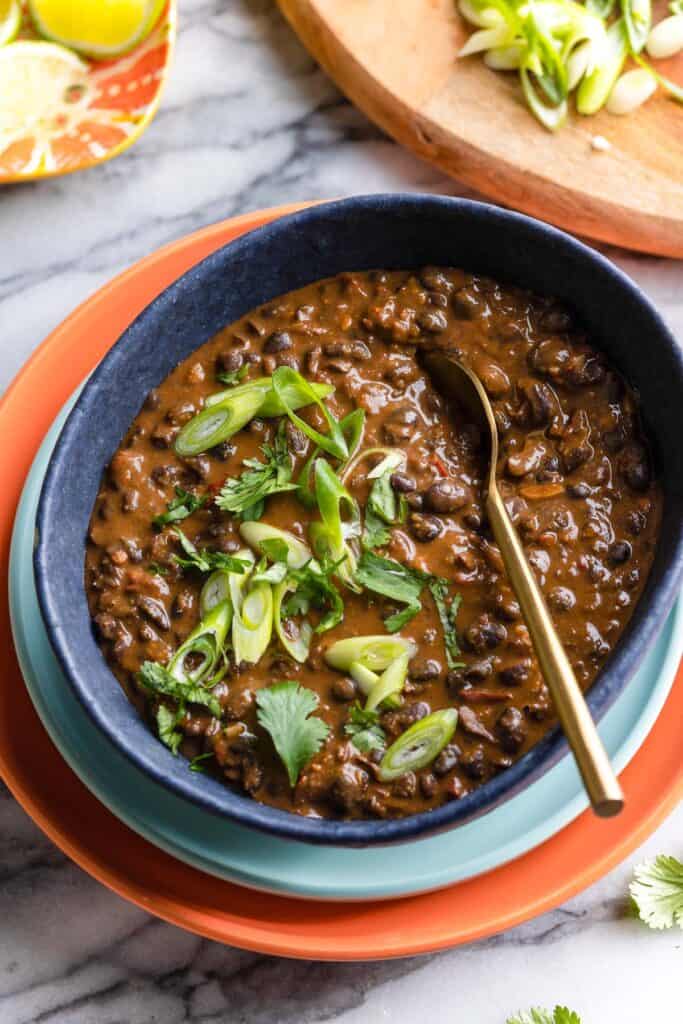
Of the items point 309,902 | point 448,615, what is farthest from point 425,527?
point 309,902

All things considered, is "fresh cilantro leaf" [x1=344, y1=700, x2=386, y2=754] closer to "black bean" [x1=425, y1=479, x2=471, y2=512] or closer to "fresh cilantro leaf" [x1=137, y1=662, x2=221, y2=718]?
"fresh cilantro leaf" [x1=137, y1=662, x2=221, y2=718]

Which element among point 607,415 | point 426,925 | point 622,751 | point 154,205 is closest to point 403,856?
point 426,925

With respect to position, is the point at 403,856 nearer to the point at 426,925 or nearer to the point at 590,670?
the point at 426,925

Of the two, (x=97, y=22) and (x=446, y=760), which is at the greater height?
Result: (x=97, y=22)

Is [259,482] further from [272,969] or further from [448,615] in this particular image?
[272,969]

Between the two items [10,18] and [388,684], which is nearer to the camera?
[388,684]

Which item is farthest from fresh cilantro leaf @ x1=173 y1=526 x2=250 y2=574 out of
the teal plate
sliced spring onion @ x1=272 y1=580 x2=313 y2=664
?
the teal plate
